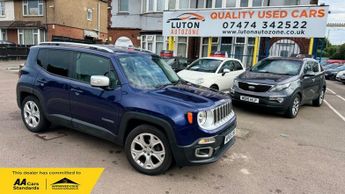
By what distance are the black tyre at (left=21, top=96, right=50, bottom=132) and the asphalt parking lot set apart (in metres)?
0.14

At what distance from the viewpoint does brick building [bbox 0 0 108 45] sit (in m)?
28.9

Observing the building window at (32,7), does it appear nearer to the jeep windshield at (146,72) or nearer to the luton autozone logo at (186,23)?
the luton autozone logo at (186,23)

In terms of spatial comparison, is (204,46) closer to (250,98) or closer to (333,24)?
(250,98)

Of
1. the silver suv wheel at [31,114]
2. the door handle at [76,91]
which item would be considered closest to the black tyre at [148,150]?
the door handle at [76,91]

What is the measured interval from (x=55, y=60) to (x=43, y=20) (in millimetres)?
28931

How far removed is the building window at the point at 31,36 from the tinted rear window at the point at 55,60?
28.0 metres

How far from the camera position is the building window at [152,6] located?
16953 millimetres

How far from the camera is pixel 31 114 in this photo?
16.8 ft

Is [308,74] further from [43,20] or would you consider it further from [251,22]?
[43,20]

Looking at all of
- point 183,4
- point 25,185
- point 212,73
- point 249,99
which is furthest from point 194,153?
point 183,4

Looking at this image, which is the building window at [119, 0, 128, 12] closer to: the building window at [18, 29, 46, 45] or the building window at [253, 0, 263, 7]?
the building window at [253, 0, 263, 7]

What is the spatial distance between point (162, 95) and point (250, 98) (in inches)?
170

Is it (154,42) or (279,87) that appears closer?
(279,87)

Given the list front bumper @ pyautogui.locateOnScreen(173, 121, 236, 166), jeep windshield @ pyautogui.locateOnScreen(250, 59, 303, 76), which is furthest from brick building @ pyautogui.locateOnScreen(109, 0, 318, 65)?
front bumper @ pyautogui.locateOnScreen(173, 121, 236, 166)
